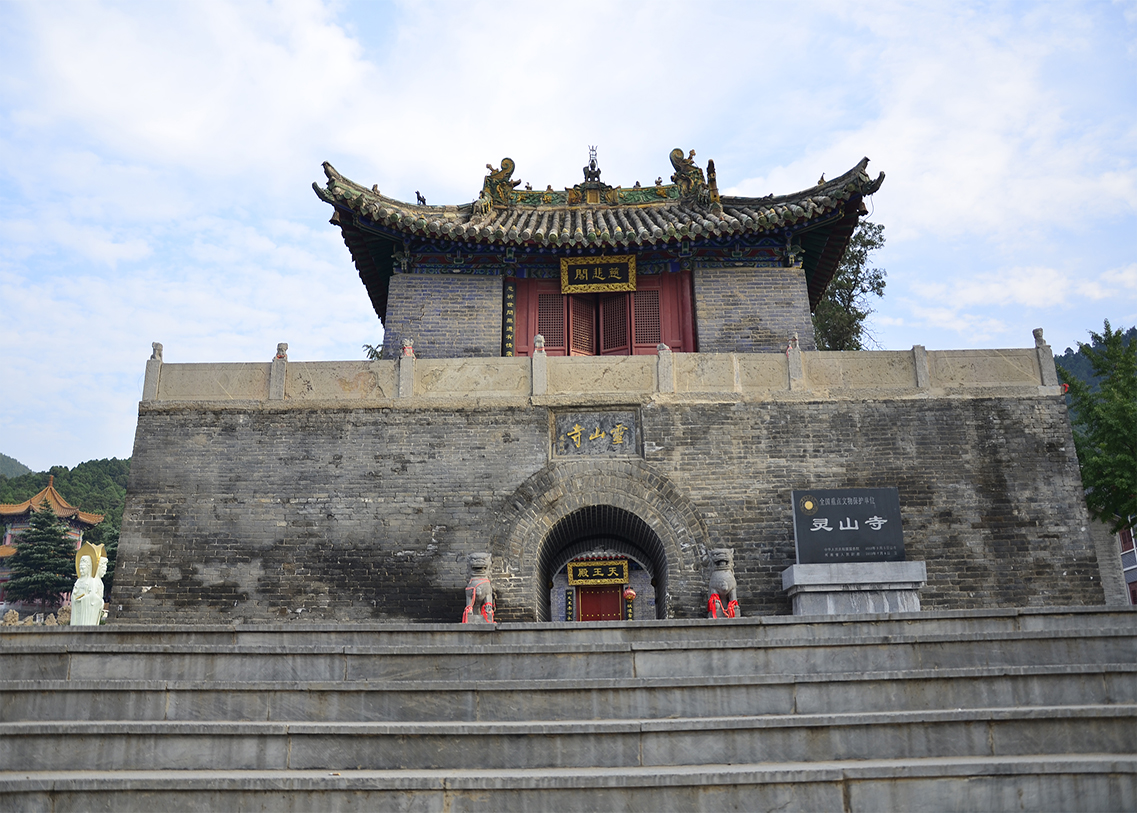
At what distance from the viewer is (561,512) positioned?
11859 mm

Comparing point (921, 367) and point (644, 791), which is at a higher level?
point (921, 367)

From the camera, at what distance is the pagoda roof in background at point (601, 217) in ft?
43.5

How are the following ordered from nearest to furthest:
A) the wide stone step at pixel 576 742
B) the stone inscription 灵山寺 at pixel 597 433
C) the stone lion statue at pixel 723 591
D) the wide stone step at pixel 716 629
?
the wide stone step at pixel 576 742 < the wide stone step at pixel 716 629 < the stone lion statue at pixel 723 591 < the stone inscription 灵山寺 at pixel 597 433

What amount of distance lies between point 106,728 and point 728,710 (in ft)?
13.0

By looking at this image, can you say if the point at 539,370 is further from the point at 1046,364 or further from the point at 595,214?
the point at 1046,364

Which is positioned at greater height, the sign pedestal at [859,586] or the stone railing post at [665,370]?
the stone railing post at [665,370]

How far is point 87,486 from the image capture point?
5100cm

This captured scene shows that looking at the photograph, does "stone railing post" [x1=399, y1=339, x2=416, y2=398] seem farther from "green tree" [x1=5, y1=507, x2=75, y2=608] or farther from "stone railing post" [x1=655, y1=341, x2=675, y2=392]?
"green tree" [x1=5, y1=507, x2=75, y2=608]

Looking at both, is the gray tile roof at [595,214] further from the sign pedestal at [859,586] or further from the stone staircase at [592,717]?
the stone staircase at [592,717]

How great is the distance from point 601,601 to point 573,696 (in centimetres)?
1072

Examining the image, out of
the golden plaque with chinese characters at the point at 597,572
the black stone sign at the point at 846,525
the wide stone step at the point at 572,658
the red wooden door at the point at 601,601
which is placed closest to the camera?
the wide stone step at the point at 572,658

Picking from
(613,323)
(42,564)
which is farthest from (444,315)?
(42,564)

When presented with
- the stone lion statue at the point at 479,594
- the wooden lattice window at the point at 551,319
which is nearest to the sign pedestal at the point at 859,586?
the stone lion statue at the point at 479,594

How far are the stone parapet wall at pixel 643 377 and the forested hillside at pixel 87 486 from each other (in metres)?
31.7
